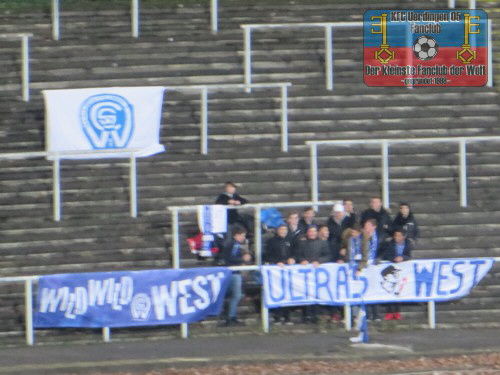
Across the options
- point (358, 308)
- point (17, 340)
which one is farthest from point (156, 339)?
point (358, 308)

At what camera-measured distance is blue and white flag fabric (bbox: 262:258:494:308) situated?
1666cm

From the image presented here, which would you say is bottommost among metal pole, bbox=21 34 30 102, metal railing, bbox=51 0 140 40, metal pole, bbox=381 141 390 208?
metal pole, bbox=381 141 390 208

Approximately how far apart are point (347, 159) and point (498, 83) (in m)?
3.51

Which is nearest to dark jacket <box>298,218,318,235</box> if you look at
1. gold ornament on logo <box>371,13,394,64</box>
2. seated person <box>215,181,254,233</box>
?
seated person <box>215,181,254,233</box>

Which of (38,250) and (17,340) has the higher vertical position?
(38,250)

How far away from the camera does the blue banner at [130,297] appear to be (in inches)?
639

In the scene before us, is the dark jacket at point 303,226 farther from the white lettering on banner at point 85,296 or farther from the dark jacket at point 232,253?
the white lettering on banner at point 85,296

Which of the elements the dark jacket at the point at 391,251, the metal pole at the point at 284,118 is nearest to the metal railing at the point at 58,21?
the metal pole at the point at 284,118

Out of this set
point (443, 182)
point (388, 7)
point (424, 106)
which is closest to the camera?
point (443, 182)

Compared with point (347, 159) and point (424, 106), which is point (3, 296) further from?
point (424, 106)

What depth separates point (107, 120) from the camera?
61.5 feet

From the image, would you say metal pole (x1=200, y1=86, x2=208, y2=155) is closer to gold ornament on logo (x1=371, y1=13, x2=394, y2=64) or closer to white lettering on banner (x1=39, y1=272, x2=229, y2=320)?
white lettering on banner (x1=39, y1=272, x2=229, y2=320)

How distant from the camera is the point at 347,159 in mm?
18875

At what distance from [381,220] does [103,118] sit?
495 centimetres
